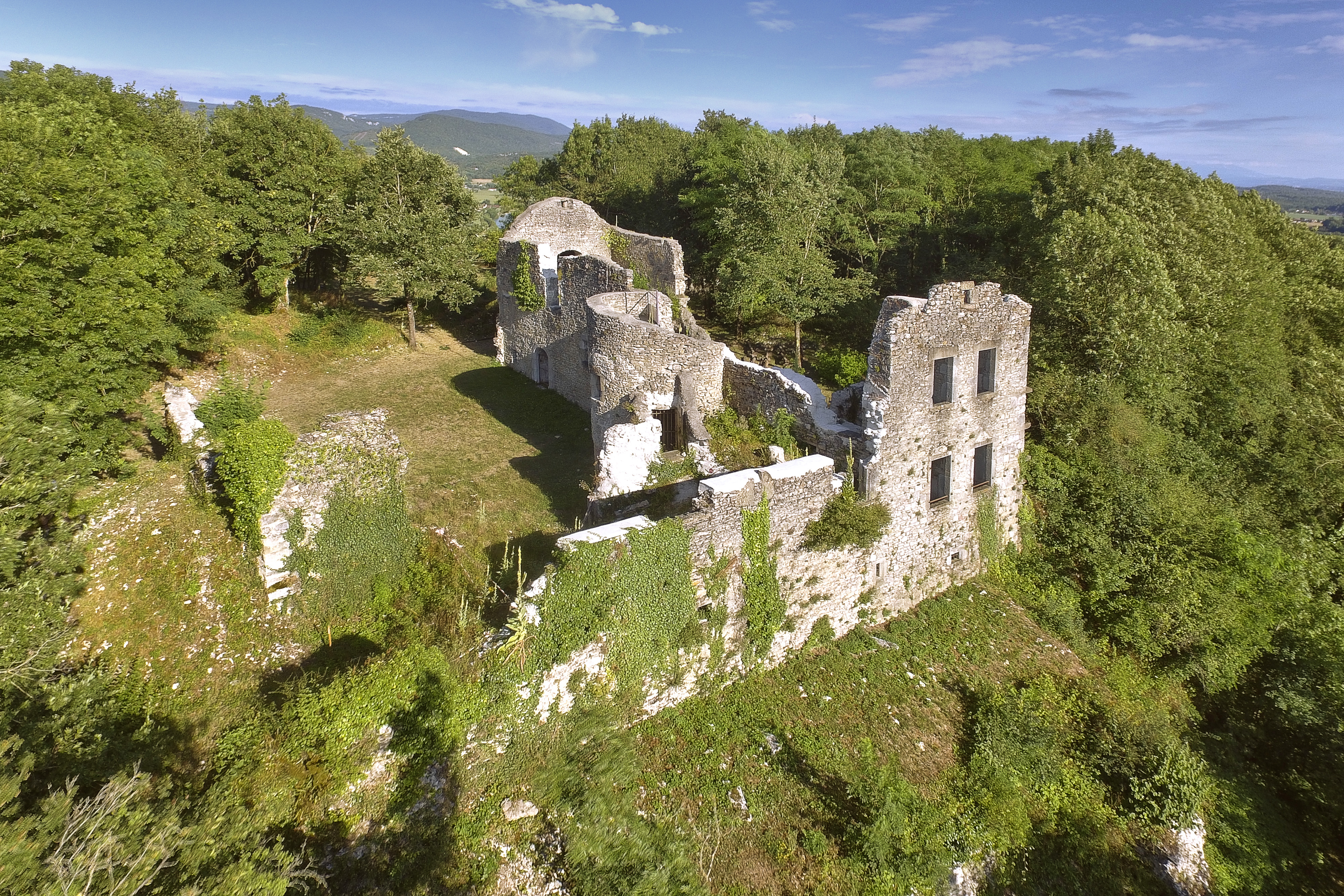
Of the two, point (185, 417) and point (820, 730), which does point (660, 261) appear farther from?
point (820, 730)

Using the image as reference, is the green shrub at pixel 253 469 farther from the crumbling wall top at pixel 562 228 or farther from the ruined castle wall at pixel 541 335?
the crumbling wall top at pixel 562 228

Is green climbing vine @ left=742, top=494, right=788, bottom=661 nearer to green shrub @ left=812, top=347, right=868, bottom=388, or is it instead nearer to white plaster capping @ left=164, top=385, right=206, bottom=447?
green shrub @ left=812, top=347, right=868, bottom=388

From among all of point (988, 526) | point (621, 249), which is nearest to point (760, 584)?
point (988, 526)

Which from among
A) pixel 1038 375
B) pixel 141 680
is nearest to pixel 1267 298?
pixel 1038 375

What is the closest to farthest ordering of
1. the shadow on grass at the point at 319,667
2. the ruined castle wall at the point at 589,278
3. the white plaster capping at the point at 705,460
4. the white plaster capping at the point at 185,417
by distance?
the shadow on grass at the point at 319,667 → the white plaster capping at the point at 705,460 → the white plaster capping at the point at 185,417 → the ruined castle wall at the point at 589,278

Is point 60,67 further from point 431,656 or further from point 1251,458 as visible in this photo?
point 1251,458

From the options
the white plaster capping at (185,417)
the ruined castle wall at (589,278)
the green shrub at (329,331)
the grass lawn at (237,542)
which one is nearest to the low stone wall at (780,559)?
the grass lawn at (237,542)
